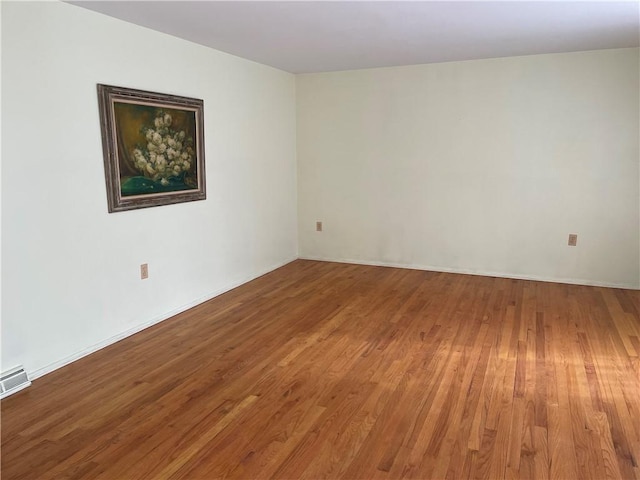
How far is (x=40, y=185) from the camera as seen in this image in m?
2.64

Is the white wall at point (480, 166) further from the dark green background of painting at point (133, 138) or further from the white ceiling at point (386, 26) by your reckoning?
the dark green background of painting at point (133, 138)

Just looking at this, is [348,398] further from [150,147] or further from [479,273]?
[479,273]

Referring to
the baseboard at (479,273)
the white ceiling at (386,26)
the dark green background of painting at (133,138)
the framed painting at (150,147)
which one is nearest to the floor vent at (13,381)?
the framed painting at (150,147)

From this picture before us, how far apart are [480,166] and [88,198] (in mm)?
3472

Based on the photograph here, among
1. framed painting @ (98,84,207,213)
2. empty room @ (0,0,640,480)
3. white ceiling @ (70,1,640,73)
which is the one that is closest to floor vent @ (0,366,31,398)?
empty room @ (0,0,640,480)

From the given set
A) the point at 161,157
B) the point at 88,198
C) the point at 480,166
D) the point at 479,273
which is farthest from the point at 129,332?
the point at 480,166

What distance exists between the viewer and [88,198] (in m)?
2.94

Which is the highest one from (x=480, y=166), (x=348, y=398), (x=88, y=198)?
(x=480, y=166)

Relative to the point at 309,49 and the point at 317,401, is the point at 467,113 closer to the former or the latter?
the point at 309,49

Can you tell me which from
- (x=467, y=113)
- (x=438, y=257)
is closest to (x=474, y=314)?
(x=438, y=257)

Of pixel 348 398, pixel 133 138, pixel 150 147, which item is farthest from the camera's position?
pixel 150 147

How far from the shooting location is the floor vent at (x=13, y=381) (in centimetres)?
249

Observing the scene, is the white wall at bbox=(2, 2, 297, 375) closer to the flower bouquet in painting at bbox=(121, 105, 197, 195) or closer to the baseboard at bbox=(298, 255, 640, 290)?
the flower bouquet in painting at bbox=(121, 105, 197, 195)

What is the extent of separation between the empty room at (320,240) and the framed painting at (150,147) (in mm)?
17
